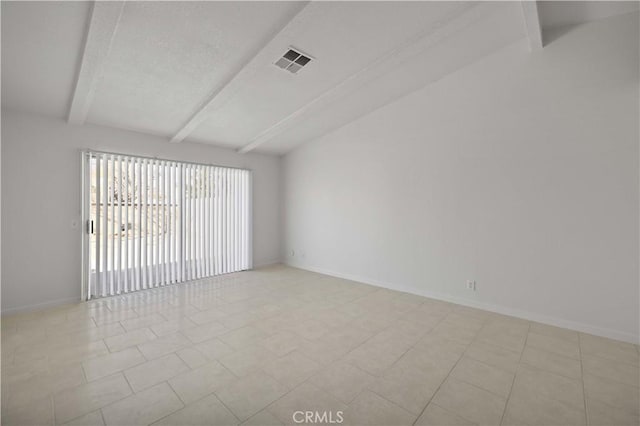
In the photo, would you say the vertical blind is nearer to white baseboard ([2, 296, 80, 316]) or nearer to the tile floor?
white baseboard ([2, 296, 80, 316])

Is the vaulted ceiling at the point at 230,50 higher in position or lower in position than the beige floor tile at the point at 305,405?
higher

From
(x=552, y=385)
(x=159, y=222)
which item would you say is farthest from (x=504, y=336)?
(x=159, y=222)

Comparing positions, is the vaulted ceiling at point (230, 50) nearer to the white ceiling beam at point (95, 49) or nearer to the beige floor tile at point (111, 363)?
the white ceiling beam at point (95, 49)

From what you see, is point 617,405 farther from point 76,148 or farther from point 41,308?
point 76,148

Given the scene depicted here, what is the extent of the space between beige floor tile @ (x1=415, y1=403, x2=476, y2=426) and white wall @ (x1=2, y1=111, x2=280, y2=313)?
189 inches

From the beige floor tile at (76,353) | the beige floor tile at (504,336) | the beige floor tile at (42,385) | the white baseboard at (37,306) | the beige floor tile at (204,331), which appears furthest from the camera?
the white baseboard at (37,306)

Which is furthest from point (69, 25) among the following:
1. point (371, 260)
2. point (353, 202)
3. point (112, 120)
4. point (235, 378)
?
point (371, 260)

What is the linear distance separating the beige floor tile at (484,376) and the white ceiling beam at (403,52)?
336 cm

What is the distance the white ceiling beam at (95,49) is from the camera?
7.28 ft

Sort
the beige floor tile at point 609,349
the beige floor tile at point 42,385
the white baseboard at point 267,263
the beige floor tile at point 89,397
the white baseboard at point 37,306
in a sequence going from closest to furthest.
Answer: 1. the beige floor tile at point 89,397
2. the beige floor tile at point 42,385
3. the beige floor tile at point 609,349
4. the white baseboard at point 37,306
5. the white baseboard at point 267,263

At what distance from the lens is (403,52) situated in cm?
332

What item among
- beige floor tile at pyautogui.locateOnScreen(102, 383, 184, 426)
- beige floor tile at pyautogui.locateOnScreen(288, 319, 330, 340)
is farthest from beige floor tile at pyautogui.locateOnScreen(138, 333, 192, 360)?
beige floor tile at pyautogui.locateOnScreen(288, 319, 330, 340)

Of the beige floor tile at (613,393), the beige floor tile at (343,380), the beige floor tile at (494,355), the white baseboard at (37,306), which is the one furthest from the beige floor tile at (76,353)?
the beige floor tile at (613,393)

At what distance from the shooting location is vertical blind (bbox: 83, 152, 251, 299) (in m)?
4.20
